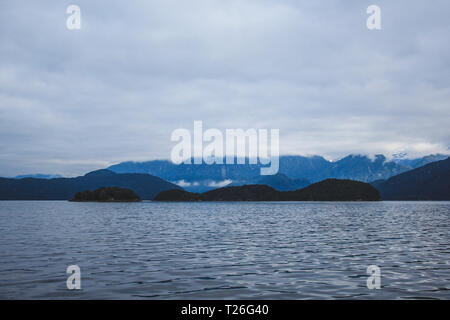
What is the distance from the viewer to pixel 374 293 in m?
24.3

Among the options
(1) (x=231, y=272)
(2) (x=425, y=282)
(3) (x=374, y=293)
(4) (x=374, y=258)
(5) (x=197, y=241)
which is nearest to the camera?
(3) (x=374, y=293)

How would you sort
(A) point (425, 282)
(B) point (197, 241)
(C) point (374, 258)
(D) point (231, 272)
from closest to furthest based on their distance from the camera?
1. (A) point (425, 282)
2. (D) point (231, 272)
3. (C) point (374, 258)
4. (B) point (197, 241)

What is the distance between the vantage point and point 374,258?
38.8 metres

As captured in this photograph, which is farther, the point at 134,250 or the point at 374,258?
the point at 134,250
